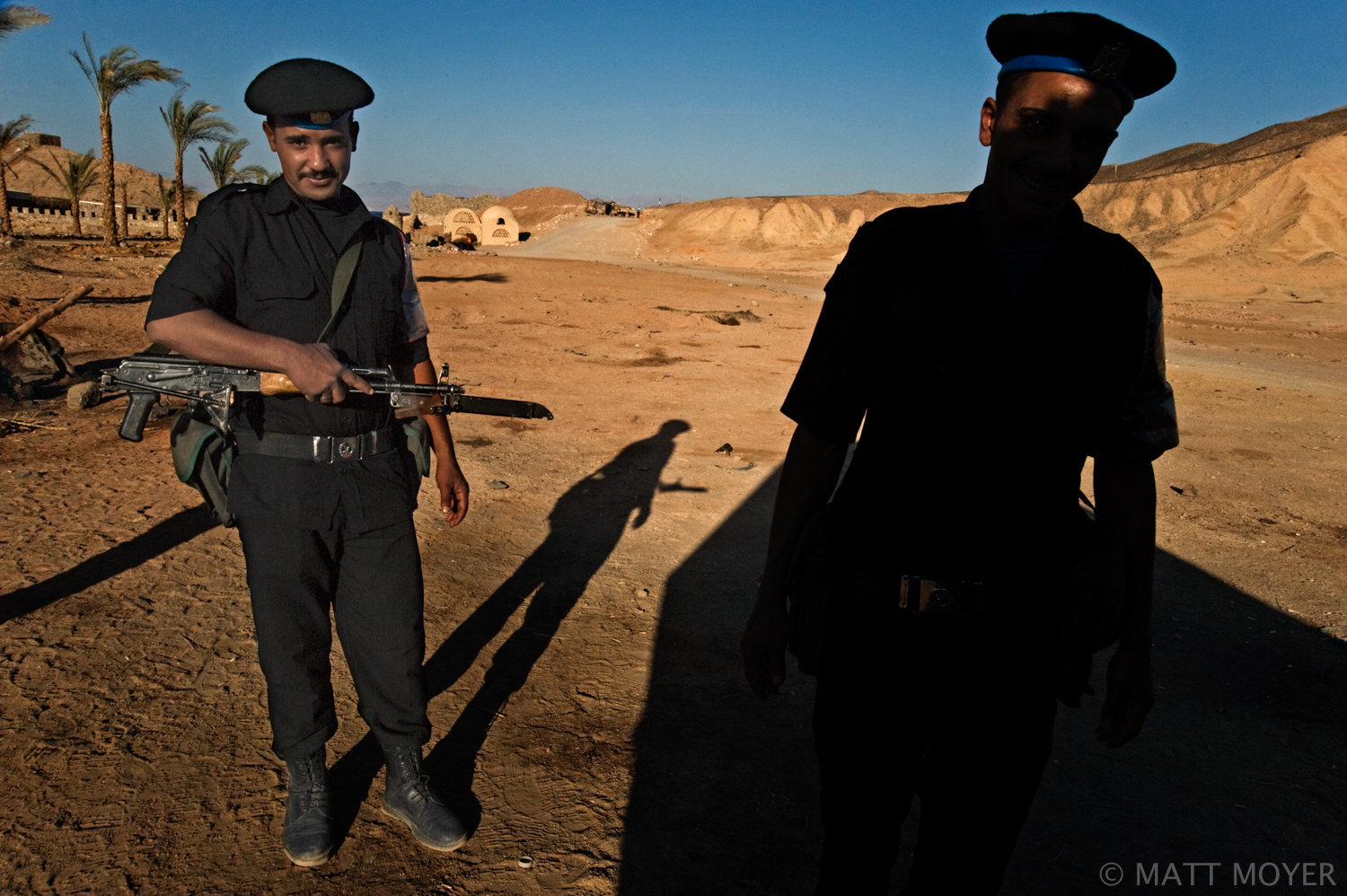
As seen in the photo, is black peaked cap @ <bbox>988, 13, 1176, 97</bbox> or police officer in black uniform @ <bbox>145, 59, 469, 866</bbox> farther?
police officer in black uniform @ <bbox>145, 59, 469, 866</bbox>

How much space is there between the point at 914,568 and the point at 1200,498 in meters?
5.56

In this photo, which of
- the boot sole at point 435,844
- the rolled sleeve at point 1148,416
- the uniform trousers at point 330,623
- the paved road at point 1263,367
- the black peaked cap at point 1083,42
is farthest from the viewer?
the paved road at point 1263,367

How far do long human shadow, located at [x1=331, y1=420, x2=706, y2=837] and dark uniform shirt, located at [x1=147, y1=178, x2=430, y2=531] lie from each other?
0.88 meters

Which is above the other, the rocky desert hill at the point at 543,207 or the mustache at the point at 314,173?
the rocky desert hill at the point at 543,207

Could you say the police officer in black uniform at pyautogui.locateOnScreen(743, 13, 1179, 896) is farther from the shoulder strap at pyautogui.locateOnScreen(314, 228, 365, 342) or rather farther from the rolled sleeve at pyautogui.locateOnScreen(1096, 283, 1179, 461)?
the shoulder strap at pyautogui.locateOnScreen(314, 228, 365, 342)

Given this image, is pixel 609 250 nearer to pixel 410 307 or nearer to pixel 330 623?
pixel 410 307

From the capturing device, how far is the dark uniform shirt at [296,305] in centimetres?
218

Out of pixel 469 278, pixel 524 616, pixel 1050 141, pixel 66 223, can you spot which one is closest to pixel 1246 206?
pixel 469 278

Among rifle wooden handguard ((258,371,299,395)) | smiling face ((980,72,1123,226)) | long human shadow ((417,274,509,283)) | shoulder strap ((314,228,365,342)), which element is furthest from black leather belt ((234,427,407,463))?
long human shadow ((417,274,509,283))

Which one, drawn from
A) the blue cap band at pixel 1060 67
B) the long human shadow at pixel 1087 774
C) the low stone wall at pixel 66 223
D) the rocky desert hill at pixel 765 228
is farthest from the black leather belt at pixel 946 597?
the low stone wall at pixel 66 223

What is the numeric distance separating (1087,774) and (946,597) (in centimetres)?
186

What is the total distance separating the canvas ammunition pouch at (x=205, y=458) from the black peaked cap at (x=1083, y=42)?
2169 mm

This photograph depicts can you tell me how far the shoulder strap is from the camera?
89.4 inches

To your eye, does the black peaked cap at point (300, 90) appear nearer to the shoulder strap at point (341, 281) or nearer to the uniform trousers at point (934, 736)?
the shoulder strap at point (341, 281)
